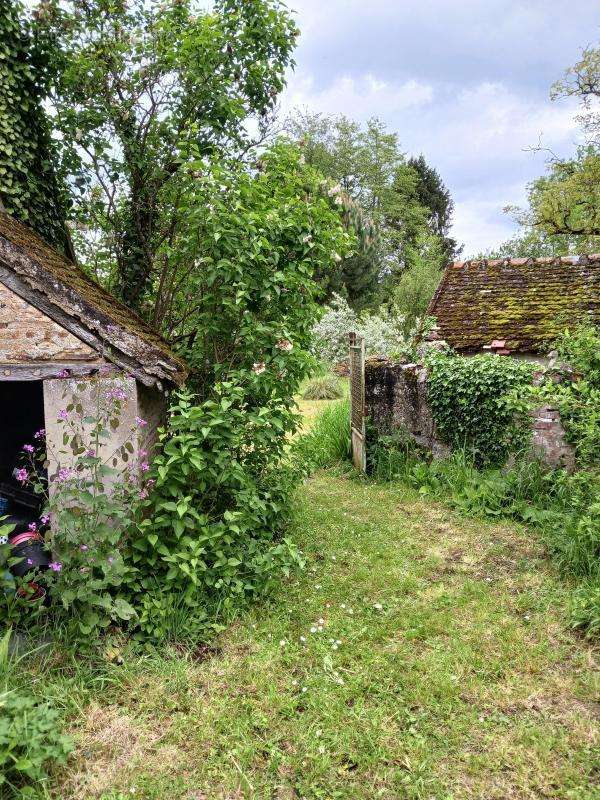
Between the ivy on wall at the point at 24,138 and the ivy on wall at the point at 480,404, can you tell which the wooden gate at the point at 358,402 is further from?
the ivy on wall at the point at 24,138

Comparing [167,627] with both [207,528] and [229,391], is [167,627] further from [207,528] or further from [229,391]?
[229,391]

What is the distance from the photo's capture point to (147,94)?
7.02 meters

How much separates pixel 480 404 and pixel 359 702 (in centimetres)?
515

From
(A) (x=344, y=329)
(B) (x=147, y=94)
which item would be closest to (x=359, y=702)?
(B) (x=147, y=94)

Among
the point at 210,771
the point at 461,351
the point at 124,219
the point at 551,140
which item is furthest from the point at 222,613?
the point at 551,140

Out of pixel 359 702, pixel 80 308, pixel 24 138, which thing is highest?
pixel 24 138

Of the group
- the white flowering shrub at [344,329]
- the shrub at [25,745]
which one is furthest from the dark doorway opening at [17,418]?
the white flowering shrub at [344,329]

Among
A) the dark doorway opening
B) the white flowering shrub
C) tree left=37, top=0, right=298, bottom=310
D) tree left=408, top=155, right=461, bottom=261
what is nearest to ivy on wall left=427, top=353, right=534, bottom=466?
tree left=37, top=0, right=298, bottom=310

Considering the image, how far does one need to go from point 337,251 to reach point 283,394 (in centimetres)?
169

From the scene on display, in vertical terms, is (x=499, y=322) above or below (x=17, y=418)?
above

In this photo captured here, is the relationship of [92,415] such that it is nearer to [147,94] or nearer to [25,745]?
[25,745]

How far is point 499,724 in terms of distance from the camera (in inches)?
125

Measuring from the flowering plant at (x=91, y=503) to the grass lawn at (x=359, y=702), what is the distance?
483 mm

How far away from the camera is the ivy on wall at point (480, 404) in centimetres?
716
